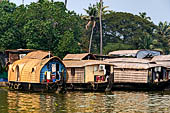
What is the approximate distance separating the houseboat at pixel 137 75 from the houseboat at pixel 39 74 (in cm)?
453

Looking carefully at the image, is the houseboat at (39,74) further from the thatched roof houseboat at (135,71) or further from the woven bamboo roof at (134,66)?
the woven bamboo roof at (134,66)

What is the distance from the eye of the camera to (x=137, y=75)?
27.7 meters

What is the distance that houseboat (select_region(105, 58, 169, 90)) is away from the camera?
27.4 meters

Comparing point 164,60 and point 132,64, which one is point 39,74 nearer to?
point 132,64

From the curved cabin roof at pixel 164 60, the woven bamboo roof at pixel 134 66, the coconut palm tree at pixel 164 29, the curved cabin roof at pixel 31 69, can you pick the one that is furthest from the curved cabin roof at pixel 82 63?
the coconut palm tree at pixel 164 29

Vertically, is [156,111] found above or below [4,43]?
below

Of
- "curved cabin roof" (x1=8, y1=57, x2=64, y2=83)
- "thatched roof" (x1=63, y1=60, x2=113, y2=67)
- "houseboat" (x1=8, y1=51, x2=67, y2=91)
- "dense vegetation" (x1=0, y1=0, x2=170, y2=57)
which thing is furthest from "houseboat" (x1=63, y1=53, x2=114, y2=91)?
"dense vegetation" (x1=0, y1=0, x2=170, y2=57)

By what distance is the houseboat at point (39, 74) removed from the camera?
2389 centimetres

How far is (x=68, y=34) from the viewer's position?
37969 millimetres

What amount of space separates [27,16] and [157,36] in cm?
2332

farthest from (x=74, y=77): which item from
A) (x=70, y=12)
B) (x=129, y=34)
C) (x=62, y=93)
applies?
(x=129, y=34)

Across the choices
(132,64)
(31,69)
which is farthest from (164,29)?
(31,69)

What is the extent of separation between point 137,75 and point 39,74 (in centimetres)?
809

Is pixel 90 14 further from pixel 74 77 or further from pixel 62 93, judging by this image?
pixel 62 93
